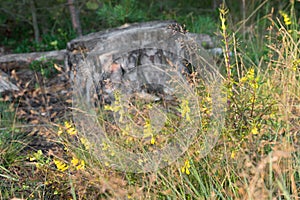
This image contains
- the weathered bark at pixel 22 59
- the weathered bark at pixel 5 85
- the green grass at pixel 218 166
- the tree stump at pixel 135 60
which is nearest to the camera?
the green grass at pixel 218 166

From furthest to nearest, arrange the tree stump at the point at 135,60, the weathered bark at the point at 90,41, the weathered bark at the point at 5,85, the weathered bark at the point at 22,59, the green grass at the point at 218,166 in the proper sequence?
the weathered bark at the point at 22,59 < the weathered bark at the point at 5,85 < the weathered bark at the point at 90,41 < the tree stump at the point at 135,60 < the green grass at the point at 218,166

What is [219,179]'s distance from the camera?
2.45 meters

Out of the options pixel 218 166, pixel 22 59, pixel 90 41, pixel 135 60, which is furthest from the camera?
pixel 22 59

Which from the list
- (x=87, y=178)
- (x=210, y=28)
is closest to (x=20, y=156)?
(x=87, y=178)

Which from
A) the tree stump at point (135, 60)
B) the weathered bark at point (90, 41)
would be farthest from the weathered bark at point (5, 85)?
the tree stump at point (135, 60)

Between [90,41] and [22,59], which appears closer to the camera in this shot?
[90,41]

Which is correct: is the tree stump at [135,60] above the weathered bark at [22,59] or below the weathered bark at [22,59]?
above

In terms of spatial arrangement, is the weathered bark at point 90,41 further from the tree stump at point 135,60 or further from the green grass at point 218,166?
the green grass at point 218,166

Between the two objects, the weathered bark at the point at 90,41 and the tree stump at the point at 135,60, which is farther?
the weathered bark at the point at 90,41

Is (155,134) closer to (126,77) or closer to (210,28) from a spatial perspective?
(126,77)

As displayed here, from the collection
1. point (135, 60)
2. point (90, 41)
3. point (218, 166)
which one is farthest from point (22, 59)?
point (218, 166)

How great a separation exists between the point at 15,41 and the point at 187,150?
4.85 metres

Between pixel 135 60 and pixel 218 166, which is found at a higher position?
pixel 135 60

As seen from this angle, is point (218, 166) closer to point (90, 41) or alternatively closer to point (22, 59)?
point (90, 41)
